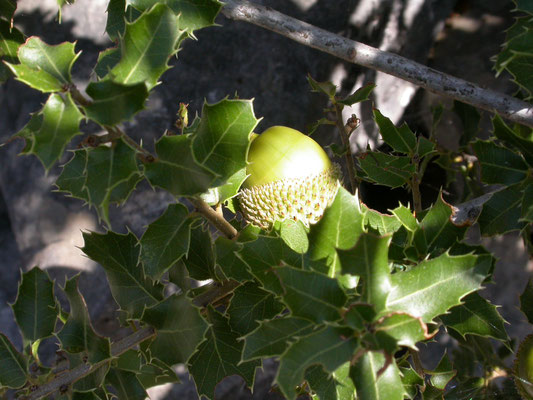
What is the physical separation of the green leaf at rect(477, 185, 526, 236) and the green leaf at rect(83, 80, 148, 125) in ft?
2.74

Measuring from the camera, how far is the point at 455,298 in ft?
2.67

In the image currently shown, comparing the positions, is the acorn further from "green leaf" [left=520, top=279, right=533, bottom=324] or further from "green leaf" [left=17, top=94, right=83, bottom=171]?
"green leaf" [left=520, top=279, right=533, bottom=324]

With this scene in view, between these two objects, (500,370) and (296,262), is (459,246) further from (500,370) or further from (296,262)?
(500,370)

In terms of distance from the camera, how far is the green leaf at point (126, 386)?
112 centimetres

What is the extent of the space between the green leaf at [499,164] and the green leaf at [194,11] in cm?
65

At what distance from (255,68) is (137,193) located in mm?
731

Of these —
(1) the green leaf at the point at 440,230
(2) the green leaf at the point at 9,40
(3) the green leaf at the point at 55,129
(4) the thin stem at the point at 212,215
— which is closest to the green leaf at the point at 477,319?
(1) the green leaf at the point at 440,230

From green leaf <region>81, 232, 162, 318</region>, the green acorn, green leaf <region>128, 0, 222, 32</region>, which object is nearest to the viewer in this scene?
green leaf <region>128, 0, 222, 32</region>

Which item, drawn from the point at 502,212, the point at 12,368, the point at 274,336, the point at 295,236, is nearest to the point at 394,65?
the point at 502,212

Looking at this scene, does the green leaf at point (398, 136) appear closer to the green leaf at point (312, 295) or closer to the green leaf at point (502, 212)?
the green leaf at point (502, 212)

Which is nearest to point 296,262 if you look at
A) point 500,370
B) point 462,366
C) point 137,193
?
point 500,370

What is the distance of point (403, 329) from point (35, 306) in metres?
0.85

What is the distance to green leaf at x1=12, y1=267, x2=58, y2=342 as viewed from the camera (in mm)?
1192

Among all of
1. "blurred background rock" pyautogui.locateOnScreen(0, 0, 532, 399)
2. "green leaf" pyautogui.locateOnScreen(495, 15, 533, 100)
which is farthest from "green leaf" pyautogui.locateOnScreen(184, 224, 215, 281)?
"blurred background rock" pyautogui.locateOnScreen(0, 0, 532, 399)
